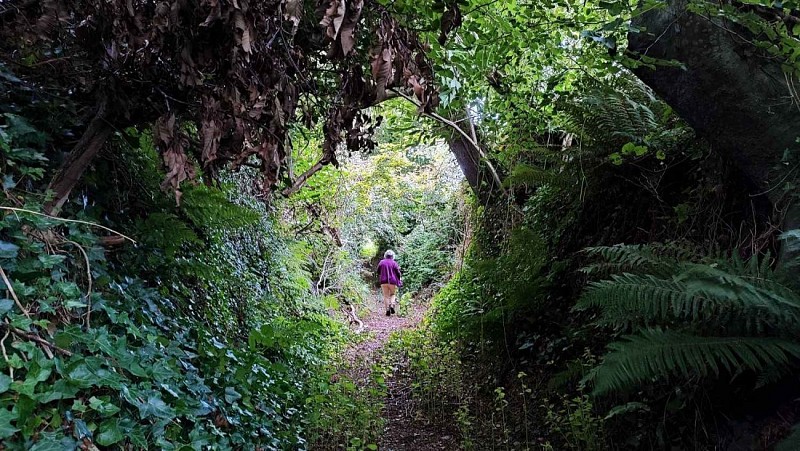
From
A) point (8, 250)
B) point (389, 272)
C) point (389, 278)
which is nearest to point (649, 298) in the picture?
point (8, 250)

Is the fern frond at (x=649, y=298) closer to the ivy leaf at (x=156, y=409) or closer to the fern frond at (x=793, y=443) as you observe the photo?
the fern frond at (x=793, y=443)

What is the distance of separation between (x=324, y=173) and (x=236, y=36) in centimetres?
680

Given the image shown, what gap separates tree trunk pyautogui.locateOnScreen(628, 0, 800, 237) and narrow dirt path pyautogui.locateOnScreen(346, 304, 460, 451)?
3.07m

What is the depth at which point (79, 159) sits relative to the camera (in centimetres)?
256

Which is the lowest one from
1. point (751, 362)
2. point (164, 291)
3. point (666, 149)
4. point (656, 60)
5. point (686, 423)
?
point (686, 423)

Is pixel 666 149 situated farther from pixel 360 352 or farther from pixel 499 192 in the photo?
pixel 360 352

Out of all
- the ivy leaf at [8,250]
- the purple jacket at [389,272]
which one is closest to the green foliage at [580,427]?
the ivy leaf at [8,250]

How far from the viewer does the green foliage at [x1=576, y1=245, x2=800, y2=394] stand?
2.20 m

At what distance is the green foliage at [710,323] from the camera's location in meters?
2.20

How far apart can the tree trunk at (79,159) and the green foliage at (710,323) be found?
2771 millimetres

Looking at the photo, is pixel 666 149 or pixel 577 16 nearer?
pixel 577 16

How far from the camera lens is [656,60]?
9.32ft

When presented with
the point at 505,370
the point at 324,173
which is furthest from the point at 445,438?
the point at 324,173

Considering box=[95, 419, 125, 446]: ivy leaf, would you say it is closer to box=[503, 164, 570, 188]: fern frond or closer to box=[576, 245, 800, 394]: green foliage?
box=[576, 245, 800, 394]: green foliage
